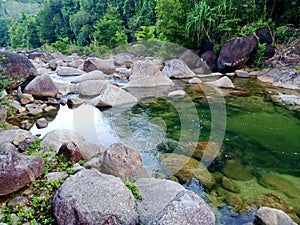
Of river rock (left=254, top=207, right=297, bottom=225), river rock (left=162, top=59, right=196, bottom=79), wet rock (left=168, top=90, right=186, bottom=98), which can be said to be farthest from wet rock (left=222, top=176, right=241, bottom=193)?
river rock (left=162, top=59, right=196, bottom=79)

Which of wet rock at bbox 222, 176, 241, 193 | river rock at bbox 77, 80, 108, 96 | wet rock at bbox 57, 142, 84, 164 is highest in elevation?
wet rock at bbox 57, 142, 84, 164

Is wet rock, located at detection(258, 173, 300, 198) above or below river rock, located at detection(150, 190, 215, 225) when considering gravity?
below

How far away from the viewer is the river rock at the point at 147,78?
8523 millimetres

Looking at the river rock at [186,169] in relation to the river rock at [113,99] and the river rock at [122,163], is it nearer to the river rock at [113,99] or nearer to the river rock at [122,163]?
the river rock at [122,163]

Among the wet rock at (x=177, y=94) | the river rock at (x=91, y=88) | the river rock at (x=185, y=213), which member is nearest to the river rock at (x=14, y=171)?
the river rock at (x=185, y=213)

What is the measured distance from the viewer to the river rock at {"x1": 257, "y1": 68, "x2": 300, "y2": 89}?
325 inches

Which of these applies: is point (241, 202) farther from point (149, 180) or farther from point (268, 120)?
point (268, 120)

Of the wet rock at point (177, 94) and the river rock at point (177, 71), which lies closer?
the wet rock at point (177, 94)

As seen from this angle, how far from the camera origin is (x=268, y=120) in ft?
18.7

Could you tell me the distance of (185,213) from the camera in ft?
7.11

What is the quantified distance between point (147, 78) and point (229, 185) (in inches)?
218

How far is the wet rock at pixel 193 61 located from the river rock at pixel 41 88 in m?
5.81

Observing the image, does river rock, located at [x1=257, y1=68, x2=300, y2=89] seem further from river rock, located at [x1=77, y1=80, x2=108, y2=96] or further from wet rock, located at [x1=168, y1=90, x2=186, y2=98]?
river rock, located at [x1=77, y1=80, x2=108, y2=96]

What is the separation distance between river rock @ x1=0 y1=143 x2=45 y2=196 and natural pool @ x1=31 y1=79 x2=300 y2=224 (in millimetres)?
1453
